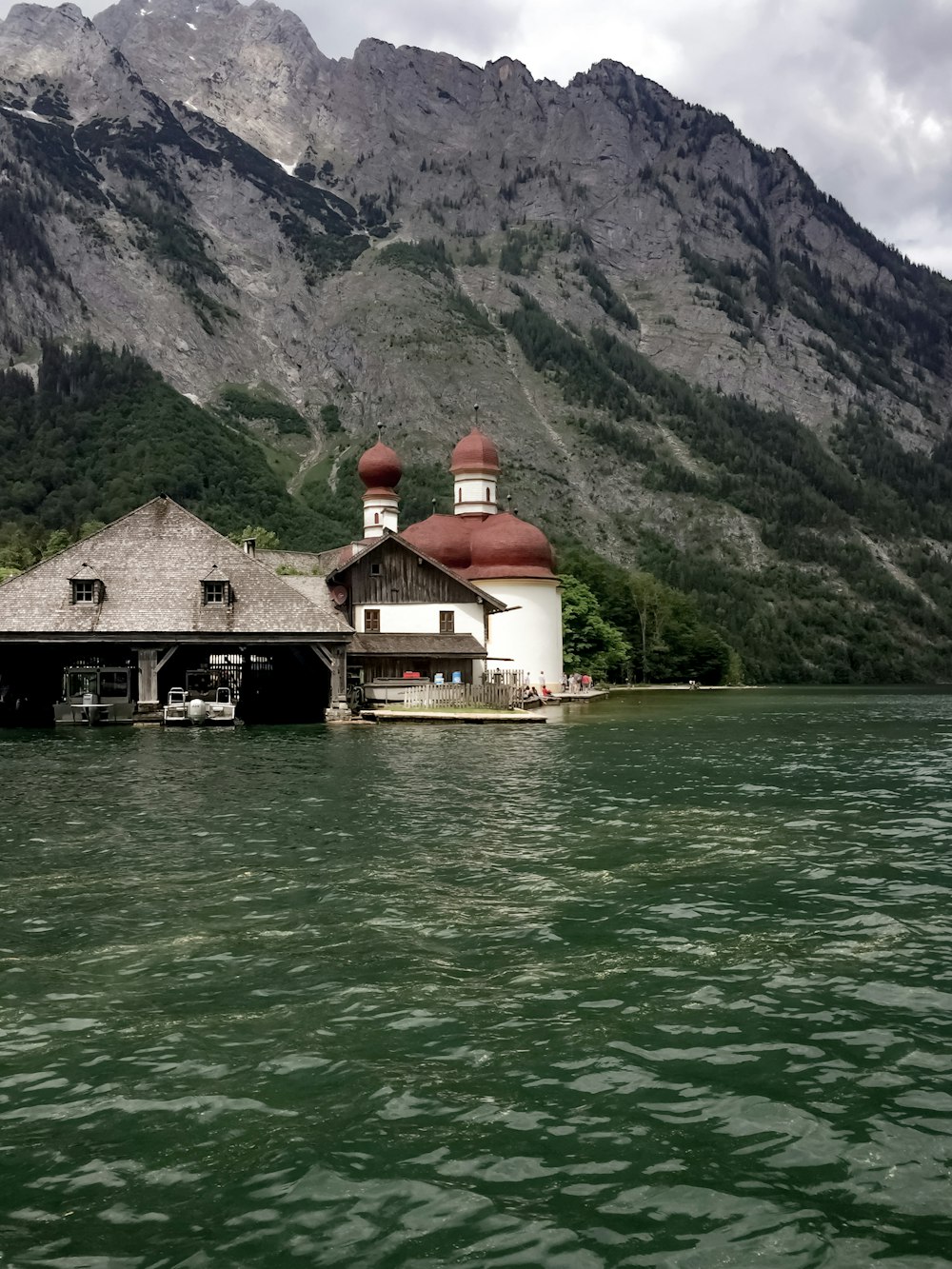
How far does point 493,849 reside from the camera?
18.6 m

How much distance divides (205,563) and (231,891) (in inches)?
1542

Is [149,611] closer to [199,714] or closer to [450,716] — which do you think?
[199,714]

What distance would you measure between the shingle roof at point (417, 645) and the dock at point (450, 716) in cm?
512

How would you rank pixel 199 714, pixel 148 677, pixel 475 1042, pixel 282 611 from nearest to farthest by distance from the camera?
pixel 475 1042 < pixel 199 714 < pixel 148 677 < pixel 282 611

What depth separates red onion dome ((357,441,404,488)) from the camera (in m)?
78.4

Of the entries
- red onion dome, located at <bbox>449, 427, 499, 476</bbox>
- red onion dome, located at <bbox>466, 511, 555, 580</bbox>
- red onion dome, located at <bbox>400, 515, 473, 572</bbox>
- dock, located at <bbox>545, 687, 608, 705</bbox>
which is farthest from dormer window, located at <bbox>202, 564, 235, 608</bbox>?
red onion dome, located at <bbox>449, 427, 499, 476</bbox>

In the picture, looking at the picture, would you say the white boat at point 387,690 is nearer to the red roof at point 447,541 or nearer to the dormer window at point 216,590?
the dormer window at point 216,590

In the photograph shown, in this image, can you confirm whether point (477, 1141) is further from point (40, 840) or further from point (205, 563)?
point (205, 563)

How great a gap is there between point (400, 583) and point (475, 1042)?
5273 centimetres

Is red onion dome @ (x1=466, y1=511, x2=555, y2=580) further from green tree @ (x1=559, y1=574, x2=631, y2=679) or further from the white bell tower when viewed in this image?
green tree @ (x1=559, y1=574, x2=631, y2=679)

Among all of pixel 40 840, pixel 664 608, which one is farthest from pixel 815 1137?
pixel 664 608

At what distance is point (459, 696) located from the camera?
57562 millimetres

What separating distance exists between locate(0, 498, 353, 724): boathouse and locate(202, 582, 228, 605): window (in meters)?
0.04

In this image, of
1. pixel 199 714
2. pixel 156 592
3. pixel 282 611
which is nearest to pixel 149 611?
pixel 156 592
